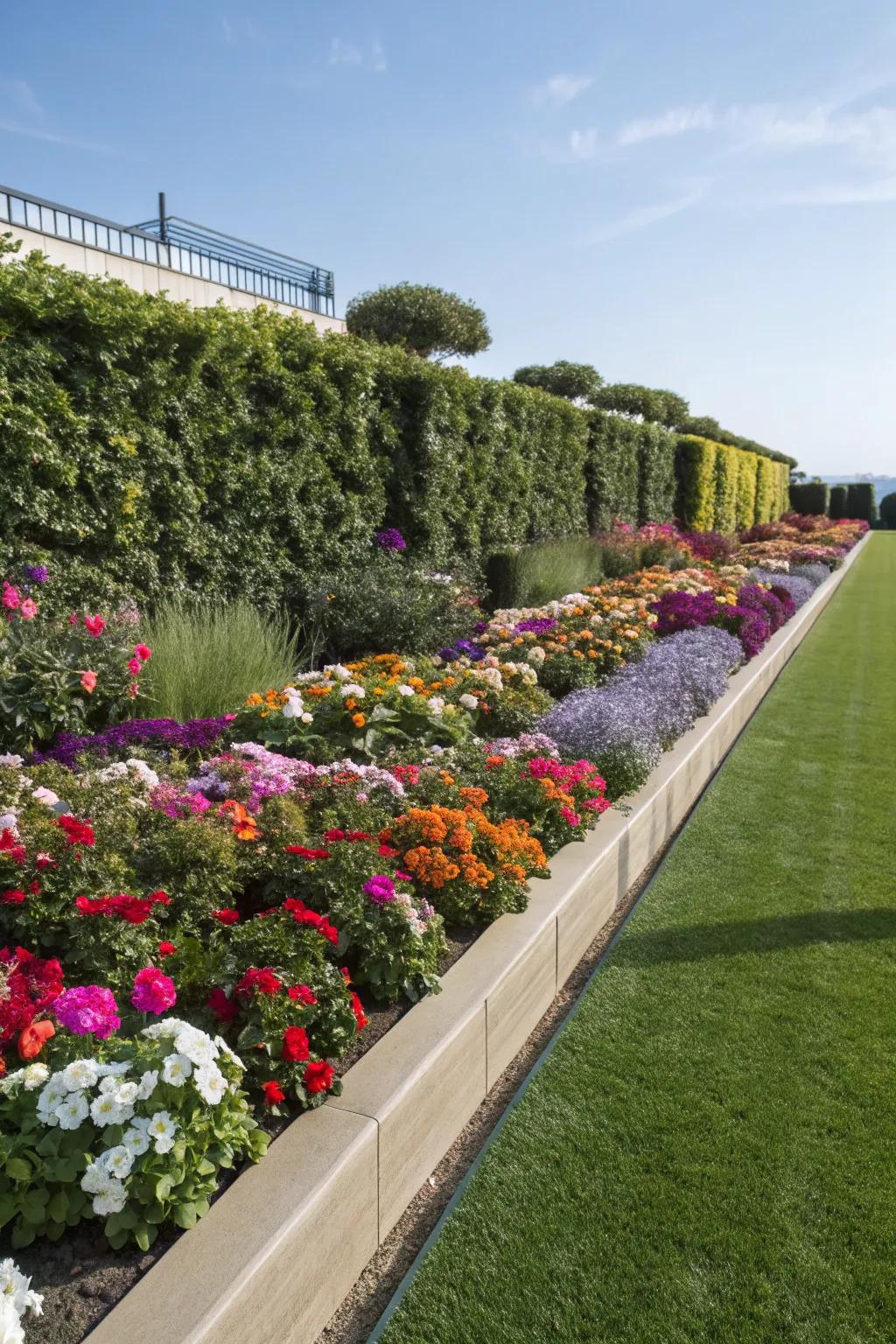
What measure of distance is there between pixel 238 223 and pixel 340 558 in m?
10.1

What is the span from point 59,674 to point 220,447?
2926 mm

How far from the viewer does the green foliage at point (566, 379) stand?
101ft

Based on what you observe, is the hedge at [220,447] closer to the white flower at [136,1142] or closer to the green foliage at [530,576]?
the green foliage at [530,576]

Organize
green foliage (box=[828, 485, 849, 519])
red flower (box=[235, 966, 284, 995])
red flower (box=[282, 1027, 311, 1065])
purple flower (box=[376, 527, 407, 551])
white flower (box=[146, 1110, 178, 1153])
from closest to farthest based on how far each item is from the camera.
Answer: white flower (box=[146, 1110, 178, 1153]), red flower (box=[282, 1027, 311, 1065]), red flower (box=[235, 966, 284, 995]), purple flower (box=[376, 527, 407, 551]), green foliage (box=[828, 485, 849, 519])

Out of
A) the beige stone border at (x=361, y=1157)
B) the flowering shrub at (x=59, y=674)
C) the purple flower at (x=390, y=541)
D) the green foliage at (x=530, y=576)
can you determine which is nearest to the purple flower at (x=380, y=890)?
the beige stone border at (x=361, y=1157)

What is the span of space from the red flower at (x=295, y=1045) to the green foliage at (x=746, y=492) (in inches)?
1007

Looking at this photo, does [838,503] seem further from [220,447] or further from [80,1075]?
[80,1075]

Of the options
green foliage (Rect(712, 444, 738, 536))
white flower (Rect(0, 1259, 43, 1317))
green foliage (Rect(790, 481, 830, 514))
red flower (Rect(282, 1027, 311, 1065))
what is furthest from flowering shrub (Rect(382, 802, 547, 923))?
green foliage (Rect(790, 481, 830, 514))

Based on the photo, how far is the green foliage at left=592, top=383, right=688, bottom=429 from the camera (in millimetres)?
32000

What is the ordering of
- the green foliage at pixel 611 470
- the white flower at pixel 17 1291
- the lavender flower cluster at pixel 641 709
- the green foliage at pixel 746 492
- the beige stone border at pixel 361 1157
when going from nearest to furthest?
the white flower at pixel 17 1291 < the beige stone border at pixel 361 1157 < the lavender flower cluster at pixel 641 709 < the green foliage at pixel 611 470 < the green foliage at pixel 746 492

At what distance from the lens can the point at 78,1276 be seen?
64.9 inches

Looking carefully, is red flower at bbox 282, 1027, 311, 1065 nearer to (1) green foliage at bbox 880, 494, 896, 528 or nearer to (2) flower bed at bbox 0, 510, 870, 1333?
(2) flower bed at bbox 0, 510, 870, 1333

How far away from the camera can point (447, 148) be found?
6.52m

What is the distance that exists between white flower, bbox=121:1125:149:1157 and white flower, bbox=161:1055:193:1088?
4.1 inches
